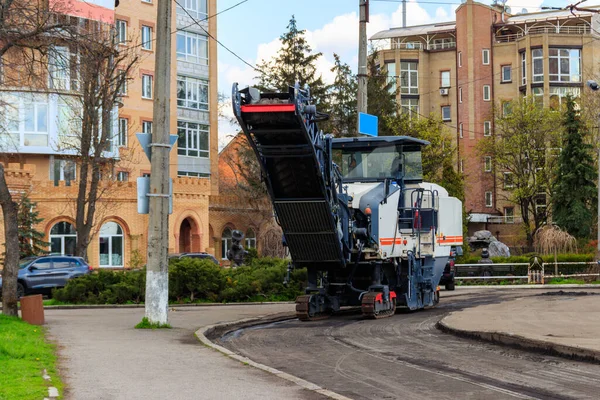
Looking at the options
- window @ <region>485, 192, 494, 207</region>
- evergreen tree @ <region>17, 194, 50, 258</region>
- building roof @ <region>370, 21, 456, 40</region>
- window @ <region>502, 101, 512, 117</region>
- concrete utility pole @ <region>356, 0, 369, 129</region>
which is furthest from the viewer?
building roof @ <region>370, 21, 456, 40</region>

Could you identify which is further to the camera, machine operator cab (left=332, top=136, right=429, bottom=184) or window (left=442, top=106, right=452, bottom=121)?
window (left=442, top=106, right=452, bottom=121)

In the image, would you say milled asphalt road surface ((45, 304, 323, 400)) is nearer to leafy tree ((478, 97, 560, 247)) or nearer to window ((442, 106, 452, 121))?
leafy tree ((478, 97, 560, 247))

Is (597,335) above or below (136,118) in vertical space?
below

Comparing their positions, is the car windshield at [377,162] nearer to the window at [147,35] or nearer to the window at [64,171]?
the window at [64,171]

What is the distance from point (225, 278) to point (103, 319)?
22.6 feet

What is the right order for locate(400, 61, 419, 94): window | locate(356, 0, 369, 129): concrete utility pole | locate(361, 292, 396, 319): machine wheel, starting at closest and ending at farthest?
locate(361, 292, 396, 319): machine wheel, locate(356, 0, 369, 129): concrete utility pole, locate(400, 61, 419, 94): window

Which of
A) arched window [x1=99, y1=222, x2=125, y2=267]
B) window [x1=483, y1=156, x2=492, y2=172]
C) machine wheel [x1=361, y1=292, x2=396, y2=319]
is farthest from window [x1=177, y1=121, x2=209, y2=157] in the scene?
machine wheel [x1=361, y1=292, x2=396, y2=319]

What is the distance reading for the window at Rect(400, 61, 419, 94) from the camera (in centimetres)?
8575

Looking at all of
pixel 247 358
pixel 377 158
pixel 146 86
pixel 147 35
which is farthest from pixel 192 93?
pixel 247 358

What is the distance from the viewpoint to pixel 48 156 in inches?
2078

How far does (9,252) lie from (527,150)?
5599 centimetres

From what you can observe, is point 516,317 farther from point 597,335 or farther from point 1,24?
point 1,24

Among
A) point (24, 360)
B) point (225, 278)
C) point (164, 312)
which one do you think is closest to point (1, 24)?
point (164, 312)

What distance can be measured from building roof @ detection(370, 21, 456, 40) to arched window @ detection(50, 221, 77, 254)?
4415 cm
